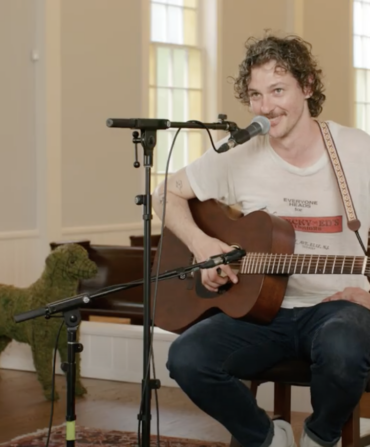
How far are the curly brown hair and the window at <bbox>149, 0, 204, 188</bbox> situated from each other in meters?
5.00

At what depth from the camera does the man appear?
260 centimetres

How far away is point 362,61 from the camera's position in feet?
35.8

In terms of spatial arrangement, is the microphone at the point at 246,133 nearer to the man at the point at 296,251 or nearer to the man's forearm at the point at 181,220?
the man at the point at 296,251

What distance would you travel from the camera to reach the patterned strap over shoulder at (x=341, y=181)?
273cm

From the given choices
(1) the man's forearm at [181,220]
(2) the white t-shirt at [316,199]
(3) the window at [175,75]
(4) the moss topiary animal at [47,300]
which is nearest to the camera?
(2) the white t-shirt at [316,199]

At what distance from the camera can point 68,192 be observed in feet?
22.9

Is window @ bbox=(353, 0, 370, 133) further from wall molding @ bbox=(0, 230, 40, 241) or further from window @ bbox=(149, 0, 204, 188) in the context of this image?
wall molding @ bbox=(0, 230, 40, 241)

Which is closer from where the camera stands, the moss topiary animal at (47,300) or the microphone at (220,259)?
the microphone at (220,259)

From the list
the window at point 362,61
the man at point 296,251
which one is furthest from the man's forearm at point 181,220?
the window at point 362,61

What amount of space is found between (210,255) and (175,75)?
5.62 meters

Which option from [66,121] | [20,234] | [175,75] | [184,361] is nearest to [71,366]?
[184,361]

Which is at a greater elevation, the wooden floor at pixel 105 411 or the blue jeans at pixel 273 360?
the blue jeans at pixel 273 360

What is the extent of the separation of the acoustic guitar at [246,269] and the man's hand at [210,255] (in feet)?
0.09

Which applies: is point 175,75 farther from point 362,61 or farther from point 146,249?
point 146,249
